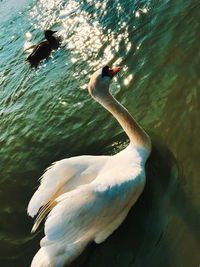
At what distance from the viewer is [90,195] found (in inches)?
136

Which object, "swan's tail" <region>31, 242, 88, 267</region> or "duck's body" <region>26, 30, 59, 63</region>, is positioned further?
"duck's body" <region>26, 30, 59, 63</region>

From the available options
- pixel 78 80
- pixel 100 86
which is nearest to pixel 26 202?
pixel 100 86

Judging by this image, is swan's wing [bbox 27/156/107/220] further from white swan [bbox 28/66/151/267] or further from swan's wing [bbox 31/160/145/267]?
swan's wing [bbox 31/160/145/267]

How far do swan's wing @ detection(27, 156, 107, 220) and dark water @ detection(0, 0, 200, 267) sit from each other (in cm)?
77

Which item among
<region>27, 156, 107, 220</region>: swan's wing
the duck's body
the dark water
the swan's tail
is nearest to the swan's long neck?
the dark water

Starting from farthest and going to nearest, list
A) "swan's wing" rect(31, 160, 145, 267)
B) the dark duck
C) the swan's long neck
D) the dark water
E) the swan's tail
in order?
the dark duck
the swan's long neck
the dark water
the swan's tail
"swan's wing" rect(31, 160, 145, 267)

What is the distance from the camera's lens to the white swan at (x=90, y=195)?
338 cm

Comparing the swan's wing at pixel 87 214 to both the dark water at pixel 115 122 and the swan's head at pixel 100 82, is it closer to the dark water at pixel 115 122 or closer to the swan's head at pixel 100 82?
the dark water at pixel 115 122

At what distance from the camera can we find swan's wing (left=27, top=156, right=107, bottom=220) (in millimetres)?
4043

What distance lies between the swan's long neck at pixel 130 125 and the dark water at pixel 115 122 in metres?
0.28

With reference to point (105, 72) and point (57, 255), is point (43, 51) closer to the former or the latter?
point (105, 72)

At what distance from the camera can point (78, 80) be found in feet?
26.9

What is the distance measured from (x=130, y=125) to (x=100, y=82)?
0.79 metres

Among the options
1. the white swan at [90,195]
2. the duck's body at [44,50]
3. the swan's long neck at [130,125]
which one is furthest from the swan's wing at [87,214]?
the duck's body at [44,50]
